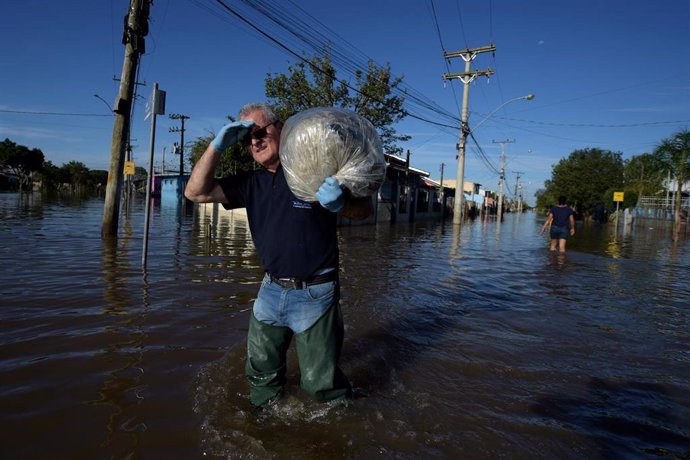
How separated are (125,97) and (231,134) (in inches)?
350

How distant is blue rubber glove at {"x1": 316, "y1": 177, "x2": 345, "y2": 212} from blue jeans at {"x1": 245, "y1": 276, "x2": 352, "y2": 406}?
0.52 meters

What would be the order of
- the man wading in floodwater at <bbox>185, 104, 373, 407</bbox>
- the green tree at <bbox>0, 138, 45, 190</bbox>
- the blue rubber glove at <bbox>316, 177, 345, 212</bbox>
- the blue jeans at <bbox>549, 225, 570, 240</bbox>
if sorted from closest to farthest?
1. the blue rubber glove at <bbox>316, 177, 345, 212</bbox>
2. the man wading in floodwater at <bbox>185, 104, 373, 407</bbox>
3. the blue jeans at <bbox>549, 225, 570, 240</bbox>
4. the green tree at <bbox>0, 138, 45, 190</bbox>

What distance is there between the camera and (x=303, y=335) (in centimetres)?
223

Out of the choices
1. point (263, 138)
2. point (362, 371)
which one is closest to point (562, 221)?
point (362, 371)

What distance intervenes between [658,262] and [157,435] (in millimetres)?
11790

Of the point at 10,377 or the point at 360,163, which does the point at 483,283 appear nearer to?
the point at 360,163

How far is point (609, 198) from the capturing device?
140 feet

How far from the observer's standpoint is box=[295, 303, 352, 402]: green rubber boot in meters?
2.23

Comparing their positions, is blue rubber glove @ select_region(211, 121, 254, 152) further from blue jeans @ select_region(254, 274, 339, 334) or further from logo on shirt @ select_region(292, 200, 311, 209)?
blue jeans @ select_region(254, 274, 339, 334)

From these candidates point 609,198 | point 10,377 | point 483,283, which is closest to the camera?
point 10,377

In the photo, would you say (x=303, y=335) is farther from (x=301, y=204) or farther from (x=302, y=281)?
(x=301, y=204)

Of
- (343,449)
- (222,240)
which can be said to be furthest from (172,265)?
(343,449)

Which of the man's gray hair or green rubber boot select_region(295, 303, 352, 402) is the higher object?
the man's gray hair

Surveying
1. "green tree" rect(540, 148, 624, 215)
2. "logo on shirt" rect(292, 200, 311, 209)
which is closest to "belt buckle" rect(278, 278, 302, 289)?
"logo on shirt" rect(292, 200, 311, 209)
